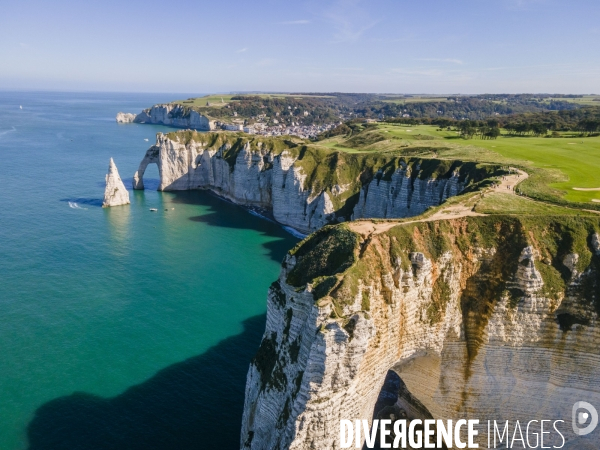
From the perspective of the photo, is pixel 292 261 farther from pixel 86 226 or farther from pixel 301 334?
pixel 86 226

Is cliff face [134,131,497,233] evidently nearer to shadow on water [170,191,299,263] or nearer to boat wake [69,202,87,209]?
shadow on water [170,191,299,263]

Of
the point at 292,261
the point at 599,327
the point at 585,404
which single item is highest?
the point at 292,261

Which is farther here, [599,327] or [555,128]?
[555,128]

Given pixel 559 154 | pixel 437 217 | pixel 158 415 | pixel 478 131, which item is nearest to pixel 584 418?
pixel 437 217

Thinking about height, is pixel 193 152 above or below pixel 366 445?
above

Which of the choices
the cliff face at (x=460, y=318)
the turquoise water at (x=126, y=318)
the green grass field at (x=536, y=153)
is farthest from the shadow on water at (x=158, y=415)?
the green grass field at (x=536, y=153)

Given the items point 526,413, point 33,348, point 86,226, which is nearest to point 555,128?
point 526,413

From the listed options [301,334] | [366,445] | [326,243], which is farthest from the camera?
[326,243]
